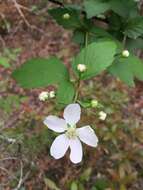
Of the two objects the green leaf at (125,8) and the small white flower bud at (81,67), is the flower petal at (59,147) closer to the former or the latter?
the small white flower bud at (81,67)

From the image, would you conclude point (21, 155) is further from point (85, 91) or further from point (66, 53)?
point (66, 53)

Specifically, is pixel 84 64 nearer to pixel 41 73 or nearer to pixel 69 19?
pixel 41 73

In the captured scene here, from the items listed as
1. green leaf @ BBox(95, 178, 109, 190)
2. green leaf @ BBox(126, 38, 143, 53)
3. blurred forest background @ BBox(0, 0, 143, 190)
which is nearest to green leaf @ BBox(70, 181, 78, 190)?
blurred forest background @ BBox(0, 0, 143, 190)

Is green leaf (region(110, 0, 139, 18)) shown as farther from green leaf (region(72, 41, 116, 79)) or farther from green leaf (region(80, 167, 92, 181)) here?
green leaf (region(80, 167, 92, 181))

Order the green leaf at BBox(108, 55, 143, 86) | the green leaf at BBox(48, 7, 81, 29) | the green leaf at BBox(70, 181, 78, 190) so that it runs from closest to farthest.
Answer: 1. the green leaf at BBox(108, 55, 143, 86)
2. the green leaf at BBox(48, 7, 81, 29)
3. the green leaf at BBox(70, 181, 78, 190)

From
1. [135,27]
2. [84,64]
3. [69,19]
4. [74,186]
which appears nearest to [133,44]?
[135,27]

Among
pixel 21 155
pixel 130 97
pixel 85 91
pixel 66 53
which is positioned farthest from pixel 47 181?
pixel 66 53
